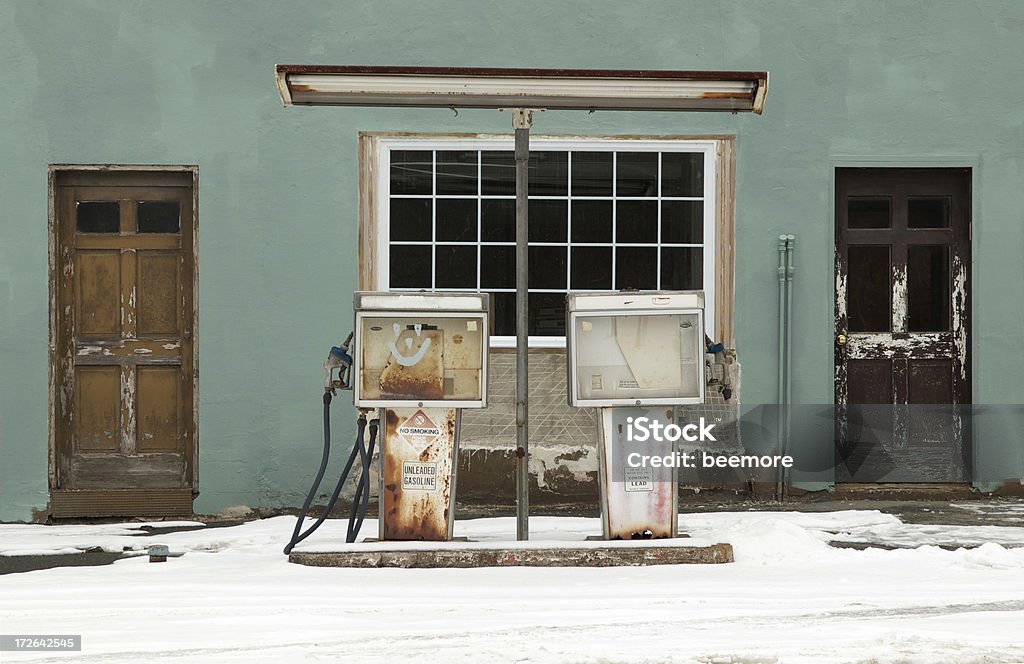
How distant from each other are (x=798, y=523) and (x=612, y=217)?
2.77 meters

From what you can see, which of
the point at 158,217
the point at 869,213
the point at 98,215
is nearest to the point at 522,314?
the point at 158,217

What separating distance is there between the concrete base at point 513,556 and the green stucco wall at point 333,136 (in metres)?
2.84

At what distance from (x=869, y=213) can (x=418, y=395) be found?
451 centimetres

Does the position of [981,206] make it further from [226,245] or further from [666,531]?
[226,245]

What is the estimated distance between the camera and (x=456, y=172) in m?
9.48

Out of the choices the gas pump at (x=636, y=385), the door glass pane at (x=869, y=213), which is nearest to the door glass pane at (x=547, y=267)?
the door glass pane at (x=869, y=213)

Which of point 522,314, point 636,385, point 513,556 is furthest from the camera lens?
point 522,314

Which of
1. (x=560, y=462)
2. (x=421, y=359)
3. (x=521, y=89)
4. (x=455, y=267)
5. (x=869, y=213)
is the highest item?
(x=521, y=89)

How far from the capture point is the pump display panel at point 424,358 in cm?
680

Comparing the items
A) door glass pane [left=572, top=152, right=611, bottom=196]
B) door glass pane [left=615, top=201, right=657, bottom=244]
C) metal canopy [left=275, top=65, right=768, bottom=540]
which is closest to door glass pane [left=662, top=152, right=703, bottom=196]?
door glass pane [left=615, top=201, right=657, bottom=244]

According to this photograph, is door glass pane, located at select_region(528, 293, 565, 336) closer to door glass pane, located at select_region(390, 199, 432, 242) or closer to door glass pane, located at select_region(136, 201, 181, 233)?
door glass pane, located at select_region(390, 199, 432, 242)

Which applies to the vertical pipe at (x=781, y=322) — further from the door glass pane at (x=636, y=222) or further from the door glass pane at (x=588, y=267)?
the door glass pane at (x=588, y=267)

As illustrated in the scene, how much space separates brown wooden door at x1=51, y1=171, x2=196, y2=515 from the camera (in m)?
9.37

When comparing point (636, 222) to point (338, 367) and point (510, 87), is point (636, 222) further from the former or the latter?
point (338, 367)
